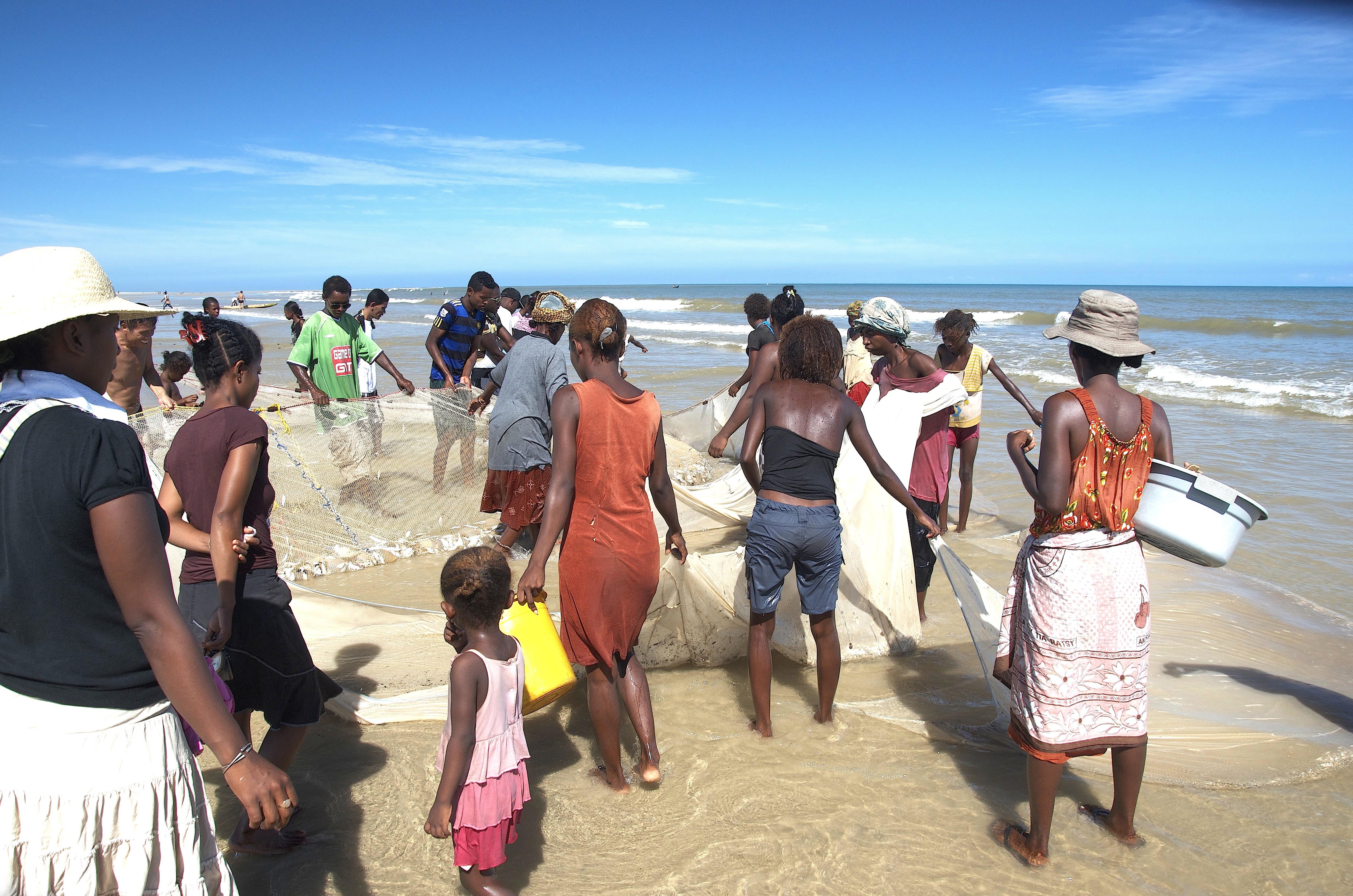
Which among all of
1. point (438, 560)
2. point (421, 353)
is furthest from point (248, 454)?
point (421, 353)

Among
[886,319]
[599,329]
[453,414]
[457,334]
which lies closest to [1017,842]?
[599,329]

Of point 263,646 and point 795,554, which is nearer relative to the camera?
point 263,646

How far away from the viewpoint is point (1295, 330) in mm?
26281

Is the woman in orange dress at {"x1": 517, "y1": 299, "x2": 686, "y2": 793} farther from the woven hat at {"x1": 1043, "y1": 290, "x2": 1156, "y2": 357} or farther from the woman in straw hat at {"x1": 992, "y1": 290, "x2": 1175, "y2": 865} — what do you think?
the woven hat at {"x1": 1043, "y1": 290, "x2": 1156, "y2": 357}

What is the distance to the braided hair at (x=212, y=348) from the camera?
2.56 metres

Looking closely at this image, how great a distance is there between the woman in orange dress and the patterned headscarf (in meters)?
1.82

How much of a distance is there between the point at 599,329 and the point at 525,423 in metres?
2.22

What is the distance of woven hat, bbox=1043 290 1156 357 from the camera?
8.43ft

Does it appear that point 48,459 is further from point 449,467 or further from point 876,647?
point 449,467

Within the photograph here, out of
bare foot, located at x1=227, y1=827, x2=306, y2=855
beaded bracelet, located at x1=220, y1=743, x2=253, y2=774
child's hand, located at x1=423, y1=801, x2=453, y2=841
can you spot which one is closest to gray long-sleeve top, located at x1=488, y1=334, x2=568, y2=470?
bare foot, located at x1=227, y1=827, x2=306, y2=855

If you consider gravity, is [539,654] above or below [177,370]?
below

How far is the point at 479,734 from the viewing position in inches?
93.1

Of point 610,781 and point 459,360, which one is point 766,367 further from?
point 459,360

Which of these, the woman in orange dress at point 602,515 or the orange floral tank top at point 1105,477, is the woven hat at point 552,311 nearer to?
the woman in orange dress at point 602,515
